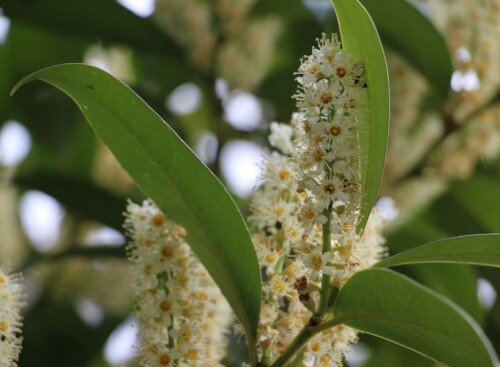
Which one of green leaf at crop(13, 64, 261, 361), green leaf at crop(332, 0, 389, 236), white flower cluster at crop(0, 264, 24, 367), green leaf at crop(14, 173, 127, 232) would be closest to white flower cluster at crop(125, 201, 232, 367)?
green leaf at crop(13, 64, 261, 361)

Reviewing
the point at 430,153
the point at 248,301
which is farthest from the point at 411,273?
the point at 248,301

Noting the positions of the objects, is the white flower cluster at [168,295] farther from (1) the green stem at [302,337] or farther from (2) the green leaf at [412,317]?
(2) the green leaf at [412,317]

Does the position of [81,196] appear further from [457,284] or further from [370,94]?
[370,94]

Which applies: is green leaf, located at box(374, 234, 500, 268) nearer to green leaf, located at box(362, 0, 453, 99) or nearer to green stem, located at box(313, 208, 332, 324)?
green stem, located at box(313, 208, 332, 324)

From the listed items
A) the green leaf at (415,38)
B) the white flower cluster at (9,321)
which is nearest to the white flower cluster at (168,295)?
the white flower cluster at (9,321)

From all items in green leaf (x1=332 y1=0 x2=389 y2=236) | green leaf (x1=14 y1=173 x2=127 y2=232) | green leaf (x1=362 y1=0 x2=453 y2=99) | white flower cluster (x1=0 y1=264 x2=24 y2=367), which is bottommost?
white flower cluster (x1=0 y1=264 x2=24 y2=367)

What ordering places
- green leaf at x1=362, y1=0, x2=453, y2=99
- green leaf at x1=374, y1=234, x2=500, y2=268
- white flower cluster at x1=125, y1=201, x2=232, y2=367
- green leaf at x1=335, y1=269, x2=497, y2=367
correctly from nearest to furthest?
green leaf at x1=335, y1=269, x2=497, y2=367 → green leaf at x1=374, y1=234, x2=500, y2=268 → white flower cluster at x1=125, y1=201, x2=232, y2=367 → green leaf at x1=362, y1=0, x2=453, y2=99

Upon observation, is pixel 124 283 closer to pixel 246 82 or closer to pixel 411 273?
pixel 246 82
